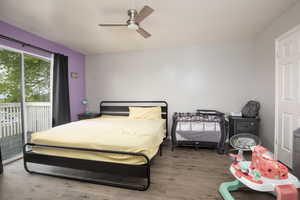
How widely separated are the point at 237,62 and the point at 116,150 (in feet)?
11.4

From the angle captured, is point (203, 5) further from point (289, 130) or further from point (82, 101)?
point (82, 101)

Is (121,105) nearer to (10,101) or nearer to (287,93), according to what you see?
(10,101)

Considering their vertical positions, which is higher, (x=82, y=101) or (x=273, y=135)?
(x=82, y=101)

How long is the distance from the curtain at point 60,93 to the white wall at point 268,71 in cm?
443

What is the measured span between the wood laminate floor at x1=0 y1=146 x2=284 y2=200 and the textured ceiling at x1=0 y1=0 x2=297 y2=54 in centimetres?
249

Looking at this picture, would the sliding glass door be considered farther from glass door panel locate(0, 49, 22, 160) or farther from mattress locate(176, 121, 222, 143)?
mattress locate(176, 121, 222, 143)


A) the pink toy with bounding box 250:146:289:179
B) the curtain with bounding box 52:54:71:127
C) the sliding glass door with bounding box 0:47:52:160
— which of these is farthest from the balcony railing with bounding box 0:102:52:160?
the pink toy with bounding box 250:146:289:179

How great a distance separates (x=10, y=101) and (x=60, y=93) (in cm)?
92

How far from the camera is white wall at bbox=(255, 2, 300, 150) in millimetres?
2499

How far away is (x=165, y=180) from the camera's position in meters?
2.04

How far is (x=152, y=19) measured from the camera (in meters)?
2.45

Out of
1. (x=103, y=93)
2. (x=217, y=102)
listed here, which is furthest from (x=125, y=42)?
(x=217, y=102)

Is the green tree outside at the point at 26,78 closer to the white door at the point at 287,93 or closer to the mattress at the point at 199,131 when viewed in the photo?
the mattress at the point at 199,131

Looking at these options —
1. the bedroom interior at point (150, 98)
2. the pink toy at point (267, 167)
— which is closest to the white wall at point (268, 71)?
the bedroom interior at point (150, 98)
